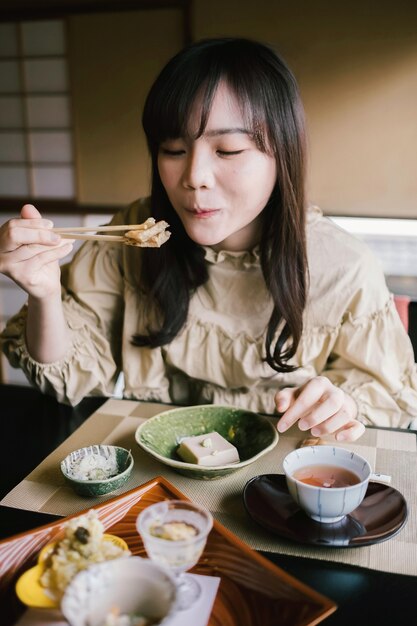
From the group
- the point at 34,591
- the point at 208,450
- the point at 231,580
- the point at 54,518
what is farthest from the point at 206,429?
the point at 34,591

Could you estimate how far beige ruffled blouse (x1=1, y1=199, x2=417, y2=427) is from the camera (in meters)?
1.68

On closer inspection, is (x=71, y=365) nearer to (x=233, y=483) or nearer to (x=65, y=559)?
(x=233, y=483)

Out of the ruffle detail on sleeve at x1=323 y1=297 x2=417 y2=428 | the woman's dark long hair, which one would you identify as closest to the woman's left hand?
the ruffle detail on sleeve at x1=323 y1=297 x2=417 y2=428

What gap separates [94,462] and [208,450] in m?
0.24

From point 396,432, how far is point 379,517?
423 mm

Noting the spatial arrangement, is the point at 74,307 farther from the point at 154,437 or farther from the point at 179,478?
the point at 179,478

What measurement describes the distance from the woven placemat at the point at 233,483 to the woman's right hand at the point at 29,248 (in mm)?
398

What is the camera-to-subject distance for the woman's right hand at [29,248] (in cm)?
129

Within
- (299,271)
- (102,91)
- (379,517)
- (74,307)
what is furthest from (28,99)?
(379,517)

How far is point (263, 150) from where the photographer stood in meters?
1.50

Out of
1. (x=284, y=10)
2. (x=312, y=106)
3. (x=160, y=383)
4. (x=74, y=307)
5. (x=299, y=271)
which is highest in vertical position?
(x=284, y=10)

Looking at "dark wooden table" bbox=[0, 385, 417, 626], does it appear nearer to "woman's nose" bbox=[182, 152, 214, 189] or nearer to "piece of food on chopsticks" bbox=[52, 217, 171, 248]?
"piece of food on chopsticks" bbox=[52, 217, 171, 248]

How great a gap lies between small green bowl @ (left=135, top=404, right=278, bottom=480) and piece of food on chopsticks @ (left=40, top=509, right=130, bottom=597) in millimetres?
350

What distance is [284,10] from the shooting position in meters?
3.79
